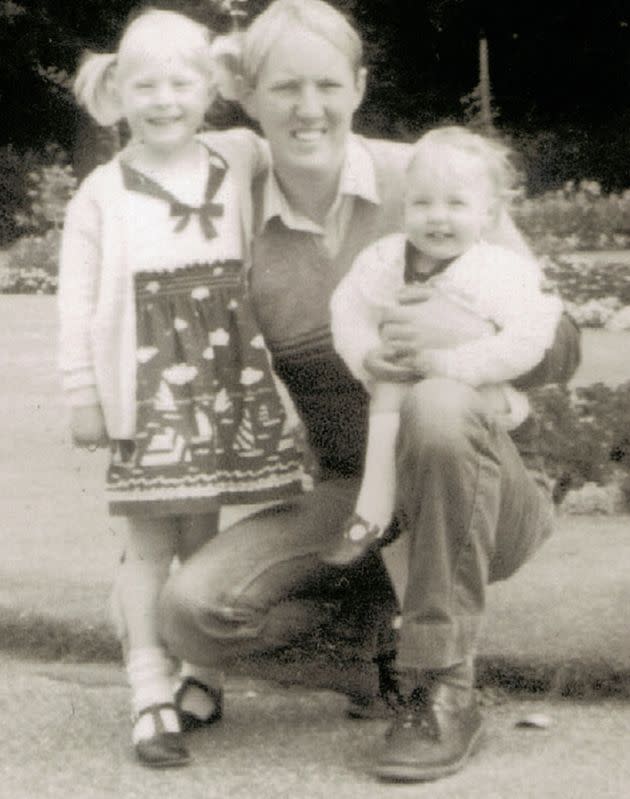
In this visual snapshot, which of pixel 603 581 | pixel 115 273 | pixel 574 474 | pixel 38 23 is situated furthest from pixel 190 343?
pixel 38 23

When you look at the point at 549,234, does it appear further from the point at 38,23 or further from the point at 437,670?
the point at 38,23

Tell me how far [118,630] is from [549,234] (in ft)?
34.7

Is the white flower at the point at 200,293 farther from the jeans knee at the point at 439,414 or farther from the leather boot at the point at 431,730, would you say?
the leather boot at the point at 431,730

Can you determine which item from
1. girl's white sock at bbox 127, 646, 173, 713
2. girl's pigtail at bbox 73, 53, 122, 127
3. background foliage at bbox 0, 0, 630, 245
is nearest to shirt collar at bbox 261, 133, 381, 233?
girl's pigtail at bbox 73, 53, 122, 127

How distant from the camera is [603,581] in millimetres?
3877

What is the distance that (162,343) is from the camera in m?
3.26

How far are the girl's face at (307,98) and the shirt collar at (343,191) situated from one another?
0.05 meters

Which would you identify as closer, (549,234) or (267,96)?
(267,96)

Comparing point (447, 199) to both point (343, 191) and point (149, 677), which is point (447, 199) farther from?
point (149, 677)

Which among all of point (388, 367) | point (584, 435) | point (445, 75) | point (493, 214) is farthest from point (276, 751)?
point (445, 75)

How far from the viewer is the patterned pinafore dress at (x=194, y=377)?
10.6ft

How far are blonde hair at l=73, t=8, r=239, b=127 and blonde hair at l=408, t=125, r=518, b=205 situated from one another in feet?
1.50

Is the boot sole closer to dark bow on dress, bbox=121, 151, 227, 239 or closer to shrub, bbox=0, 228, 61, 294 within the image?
dark bow on dress, bbox=121, 151, 227, 239

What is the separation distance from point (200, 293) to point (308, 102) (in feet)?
1.40
